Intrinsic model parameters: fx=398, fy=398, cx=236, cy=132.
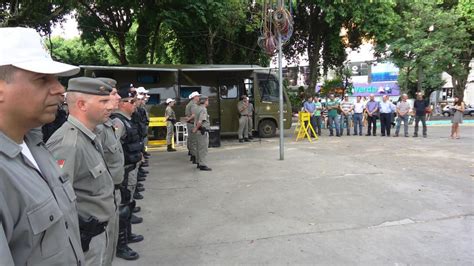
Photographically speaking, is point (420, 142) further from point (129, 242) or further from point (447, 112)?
point (447, 112)

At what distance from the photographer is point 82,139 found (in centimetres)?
260

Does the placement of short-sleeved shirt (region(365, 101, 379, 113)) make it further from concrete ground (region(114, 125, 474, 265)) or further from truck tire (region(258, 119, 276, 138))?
concrete ground (region(114, 125, 474, 265))

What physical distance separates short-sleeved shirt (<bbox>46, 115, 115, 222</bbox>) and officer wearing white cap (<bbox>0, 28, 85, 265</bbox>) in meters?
1.00

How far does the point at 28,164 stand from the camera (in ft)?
4.47

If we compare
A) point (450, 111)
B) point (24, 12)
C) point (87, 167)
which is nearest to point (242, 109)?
point (24, 12)

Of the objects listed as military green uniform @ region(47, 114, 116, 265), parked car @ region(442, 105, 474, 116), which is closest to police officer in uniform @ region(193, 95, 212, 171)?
military green uniform @ region(47, 114, 116, 265)

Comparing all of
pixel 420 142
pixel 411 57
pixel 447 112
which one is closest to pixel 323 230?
pixel 420 142

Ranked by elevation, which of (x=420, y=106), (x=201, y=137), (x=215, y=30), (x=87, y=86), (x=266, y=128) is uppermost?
(x=215, y=30)

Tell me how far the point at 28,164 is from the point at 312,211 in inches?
192

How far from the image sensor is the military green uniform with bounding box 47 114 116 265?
2473 millimetres

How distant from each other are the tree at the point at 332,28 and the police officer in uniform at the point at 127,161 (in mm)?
14306

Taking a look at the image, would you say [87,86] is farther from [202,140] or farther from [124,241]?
[202,140]

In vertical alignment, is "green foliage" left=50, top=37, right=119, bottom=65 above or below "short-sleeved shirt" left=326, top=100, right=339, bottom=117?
above

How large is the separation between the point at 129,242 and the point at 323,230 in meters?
2.38
